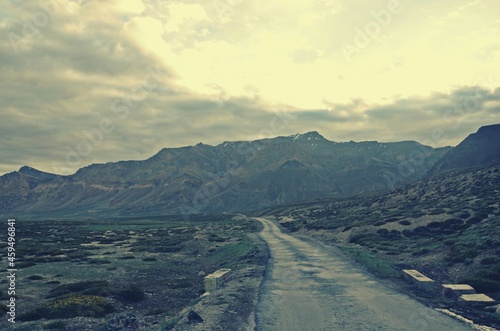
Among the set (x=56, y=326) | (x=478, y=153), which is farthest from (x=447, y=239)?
(x=478, y=153)

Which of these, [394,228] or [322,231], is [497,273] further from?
[322,231]

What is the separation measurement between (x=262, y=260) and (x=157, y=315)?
50.7ft

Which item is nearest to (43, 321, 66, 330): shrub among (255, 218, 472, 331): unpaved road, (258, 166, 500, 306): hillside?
(255, 218, 472, 331): unpaved road

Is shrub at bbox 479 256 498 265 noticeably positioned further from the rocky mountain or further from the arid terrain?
the rocky mountain

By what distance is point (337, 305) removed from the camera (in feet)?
61.4

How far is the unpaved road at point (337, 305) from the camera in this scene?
15617 millimetres

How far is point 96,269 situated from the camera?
122 feet

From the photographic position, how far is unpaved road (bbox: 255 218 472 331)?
15.6 m

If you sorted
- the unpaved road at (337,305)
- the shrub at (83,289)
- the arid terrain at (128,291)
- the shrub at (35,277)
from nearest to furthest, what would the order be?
the unpaved road at (337,305)
the arid terrain at (128,291)
the shrub at (83,289)
the shrub at (35,277)

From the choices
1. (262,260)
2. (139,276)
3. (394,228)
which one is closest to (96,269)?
(139,276)

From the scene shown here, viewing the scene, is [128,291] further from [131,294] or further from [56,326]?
[56,326]

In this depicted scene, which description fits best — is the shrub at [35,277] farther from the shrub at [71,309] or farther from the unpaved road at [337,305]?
the unpaved road at [337,305]

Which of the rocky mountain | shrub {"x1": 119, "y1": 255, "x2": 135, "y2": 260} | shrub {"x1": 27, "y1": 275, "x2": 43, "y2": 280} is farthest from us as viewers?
the rocky mountain

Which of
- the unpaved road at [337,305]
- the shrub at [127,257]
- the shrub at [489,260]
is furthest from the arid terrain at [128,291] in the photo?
the shrub at [489,260]
